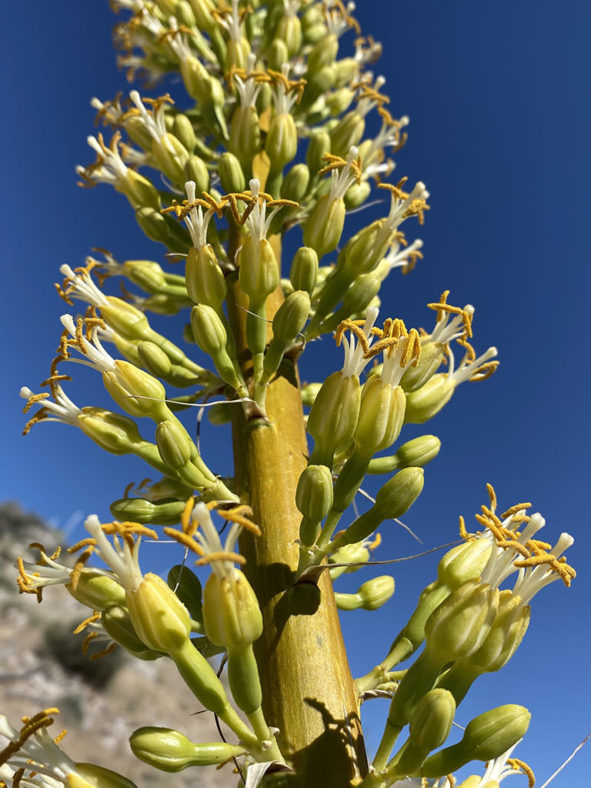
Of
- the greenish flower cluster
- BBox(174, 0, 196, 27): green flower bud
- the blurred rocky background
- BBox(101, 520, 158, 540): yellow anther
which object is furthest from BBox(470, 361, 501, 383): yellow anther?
the blurred rocky background

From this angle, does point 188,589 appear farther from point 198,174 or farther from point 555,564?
point 198,174

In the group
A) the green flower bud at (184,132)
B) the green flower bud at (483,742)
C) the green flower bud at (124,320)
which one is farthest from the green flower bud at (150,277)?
the green flower bud at (483,742)

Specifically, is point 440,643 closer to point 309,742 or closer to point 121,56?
point 309,742

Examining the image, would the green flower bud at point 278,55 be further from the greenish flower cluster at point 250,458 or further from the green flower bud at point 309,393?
the green flower bud at point 309,393

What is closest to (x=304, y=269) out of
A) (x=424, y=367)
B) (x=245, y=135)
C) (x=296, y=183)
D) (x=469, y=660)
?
(x=424, y=367)

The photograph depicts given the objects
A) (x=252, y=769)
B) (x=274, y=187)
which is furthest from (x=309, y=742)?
(x=274, y=187)

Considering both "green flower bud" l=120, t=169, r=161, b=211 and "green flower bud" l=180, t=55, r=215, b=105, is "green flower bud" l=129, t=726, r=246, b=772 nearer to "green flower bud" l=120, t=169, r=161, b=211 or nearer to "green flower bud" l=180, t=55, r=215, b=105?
"green flower bud" l=120, t=169, r=161, b=211
